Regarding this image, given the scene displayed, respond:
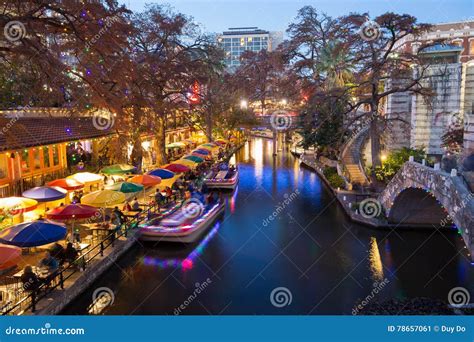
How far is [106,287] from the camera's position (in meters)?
15.5

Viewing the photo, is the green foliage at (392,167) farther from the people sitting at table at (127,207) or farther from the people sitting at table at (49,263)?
the people sitting at table at (49,263)

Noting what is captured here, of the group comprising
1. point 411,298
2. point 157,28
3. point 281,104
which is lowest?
point 411,298

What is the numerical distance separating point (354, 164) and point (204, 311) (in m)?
25.0

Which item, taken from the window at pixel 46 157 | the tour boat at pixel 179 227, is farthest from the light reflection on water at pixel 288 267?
the window at pixel 46 157

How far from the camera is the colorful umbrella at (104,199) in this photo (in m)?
18.6

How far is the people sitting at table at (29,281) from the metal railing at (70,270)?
0.49 feet

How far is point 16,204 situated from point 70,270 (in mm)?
4487

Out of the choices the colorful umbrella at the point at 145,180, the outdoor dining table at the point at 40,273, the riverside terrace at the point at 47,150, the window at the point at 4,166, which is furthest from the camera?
the colorful umbrella at the point at 145,180

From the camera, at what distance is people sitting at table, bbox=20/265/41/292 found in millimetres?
12330

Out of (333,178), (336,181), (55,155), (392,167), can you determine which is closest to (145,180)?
(55,155)

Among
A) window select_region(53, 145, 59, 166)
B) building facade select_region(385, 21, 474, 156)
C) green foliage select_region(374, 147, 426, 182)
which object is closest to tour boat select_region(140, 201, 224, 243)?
window select_region(53, 145, 59, 166)

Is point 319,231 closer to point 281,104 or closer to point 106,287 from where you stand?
point 106,287

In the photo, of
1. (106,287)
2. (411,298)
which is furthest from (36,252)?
(411,298)

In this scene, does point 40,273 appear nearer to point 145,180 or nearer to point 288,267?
point 288,267
